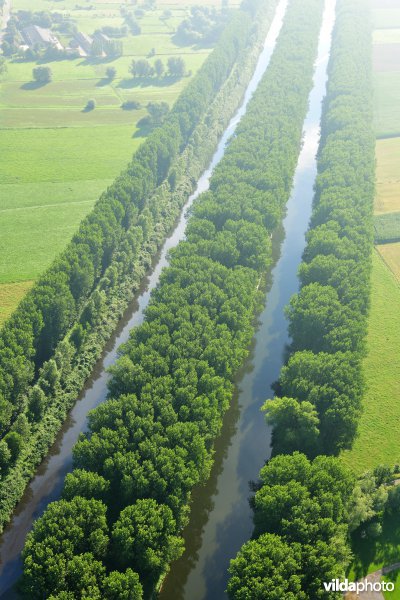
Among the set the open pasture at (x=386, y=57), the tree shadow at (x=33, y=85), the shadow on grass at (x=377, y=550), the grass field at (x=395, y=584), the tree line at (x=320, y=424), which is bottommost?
the grass field at (x=395, y=584)

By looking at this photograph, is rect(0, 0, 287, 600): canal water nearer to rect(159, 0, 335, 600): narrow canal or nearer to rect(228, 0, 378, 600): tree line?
rect(159, 0, 335, 600): narrow canal

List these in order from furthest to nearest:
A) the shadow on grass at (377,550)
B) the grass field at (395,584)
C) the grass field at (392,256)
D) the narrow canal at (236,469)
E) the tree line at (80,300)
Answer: the grass field at (392,256) < the tree line at (80,300) < the narrow canal at (236,469) < the shadow on grass at (377,550) < the grass field at (395,584)

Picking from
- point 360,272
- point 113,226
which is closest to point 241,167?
point 113,226

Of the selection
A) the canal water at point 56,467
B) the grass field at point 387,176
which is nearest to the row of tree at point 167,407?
the canal water at point 56,467

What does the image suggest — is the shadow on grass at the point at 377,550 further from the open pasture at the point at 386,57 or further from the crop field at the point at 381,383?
the open pasture at the point at 386,57

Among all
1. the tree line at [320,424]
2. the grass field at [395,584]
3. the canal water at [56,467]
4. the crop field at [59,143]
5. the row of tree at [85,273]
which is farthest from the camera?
the crop field at [59,143]

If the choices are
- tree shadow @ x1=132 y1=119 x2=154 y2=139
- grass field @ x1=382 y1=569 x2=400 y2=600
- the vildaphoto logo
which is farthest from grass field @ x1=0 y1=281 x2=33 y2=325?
tree shadow @ x1=132 y1=119 x2=154 y2=139
